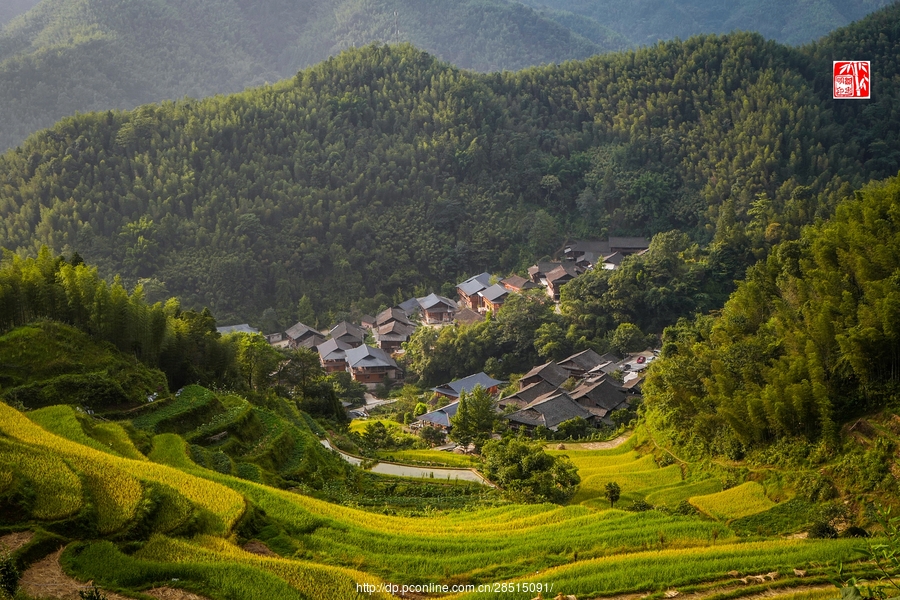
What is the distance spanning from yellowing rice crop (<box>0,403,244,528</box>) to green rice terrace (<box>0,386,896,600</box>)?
1.7 inches

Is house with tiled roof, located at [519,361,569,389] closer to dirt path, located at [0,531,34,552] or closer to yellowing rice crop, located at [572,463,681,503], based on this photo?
yellowing rice crop, located at [572,463,681,503]

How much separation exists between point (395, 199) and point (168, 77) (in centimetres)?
5155

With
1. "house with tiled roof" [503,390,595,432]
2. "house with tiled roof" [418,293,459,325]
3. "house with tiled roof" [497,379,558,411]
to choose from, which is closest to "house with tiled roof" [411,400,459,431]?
"house with tiled roof" [497,379,558,411]

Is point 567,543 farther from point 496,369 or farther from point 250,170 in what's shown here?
point 250,170

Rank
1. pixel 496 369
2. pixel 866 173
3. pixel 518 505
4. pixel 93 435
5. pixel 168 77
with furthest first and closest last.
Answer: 1. pixel 168 77
2. pixel 866 173
3. pixel 496 369
4. pixel 518 505
5. pixel 93 435

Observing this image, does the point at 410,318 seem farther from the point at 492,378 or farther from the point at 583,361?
the point at 583,361

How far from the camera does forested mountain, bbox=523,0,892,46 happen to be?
123 meters

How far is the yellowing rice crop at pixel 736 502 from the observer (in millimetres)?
17406

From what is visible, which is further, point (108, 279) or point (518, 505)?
point (108, 279)

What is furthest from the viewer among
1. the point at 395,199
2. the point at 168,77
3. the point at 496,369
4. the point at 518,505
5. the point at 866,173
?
the point at 168,77

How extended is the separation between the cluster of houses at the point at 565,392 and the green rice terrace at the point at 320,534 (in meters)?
11.9

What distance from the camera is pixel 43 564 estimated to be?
10211mm

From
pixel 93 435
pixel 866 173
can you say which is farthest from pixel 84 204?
pixel 866 173

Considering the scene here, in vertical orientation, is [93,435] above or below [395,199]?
below
